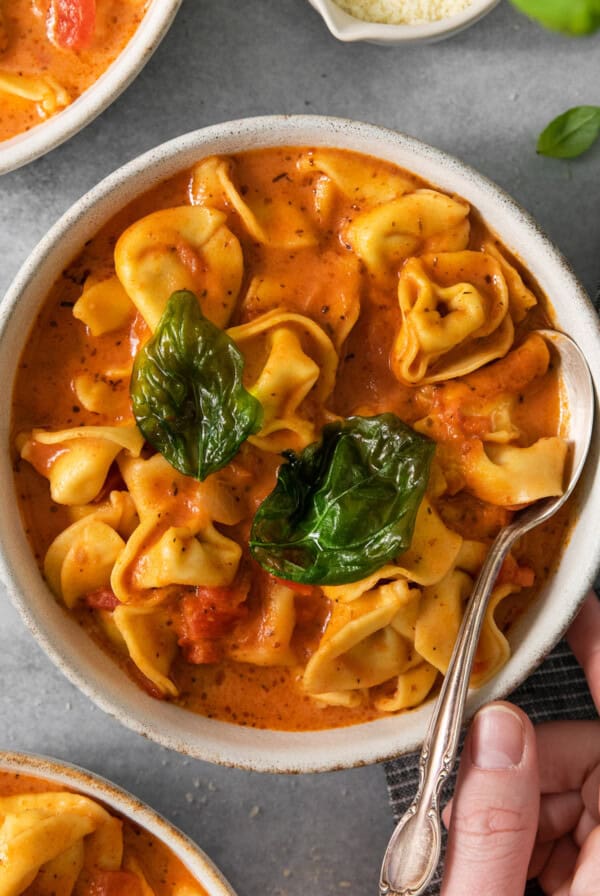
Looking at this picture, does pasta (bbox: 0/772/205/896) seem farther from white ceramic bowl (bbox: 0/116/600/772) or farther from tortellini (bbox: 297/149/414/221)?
tortellini (bbox: 297/149/414/221)

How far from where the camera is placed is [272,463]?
3.44 metres

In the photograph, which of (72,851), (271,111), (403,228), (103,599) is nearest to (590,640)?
(403,228)

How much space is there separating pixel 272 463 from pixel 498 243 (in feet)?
3.55

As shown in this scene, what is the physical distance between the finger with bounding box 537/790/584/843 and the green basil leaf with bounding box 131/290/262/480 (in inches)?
80.6

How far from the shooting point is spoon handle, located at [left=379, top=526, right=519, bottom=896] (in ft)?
10.9

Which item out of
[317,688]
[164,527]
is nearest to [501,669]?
[317,688]

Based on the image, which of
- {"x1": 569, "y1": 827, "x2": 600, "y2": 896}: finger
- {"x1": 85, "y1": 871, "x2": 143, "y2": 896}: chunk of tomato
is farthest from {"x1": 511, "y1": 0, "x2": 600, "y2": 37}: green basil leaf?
{"x1": 85, "y1": 871, "x2": 143, "y2": 896}: chunk of tomato

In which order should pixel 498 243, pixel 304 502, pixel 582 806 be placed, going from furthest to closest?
pixel 582 806, pixel 498 243, pixel 304 502

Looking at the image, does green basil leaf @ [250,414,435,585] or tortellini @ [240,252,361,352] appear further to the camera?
tortellini @ [240,252,361,352]

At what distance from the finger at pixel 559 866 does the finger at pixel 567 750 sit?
1.12 ft

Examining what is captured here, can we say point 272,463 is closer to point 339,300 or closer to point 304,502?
point 304,502

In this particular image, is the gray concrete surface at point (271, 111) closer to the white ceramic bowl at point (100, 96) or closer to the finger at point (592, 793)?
the white ceramic bowl at point (100, 96)

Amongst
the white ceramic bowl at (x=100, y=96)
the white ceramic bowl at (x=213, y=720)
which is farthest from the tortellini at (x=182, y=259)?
the white ceramic bowl at (x=100, y=96)

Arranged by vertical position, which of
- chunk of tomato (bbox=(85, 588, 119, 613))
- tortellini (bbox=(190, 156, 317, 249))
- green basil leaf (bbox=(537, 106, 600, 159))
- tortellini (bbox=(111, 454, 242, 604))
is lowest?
chunk of tomato (bbox=(85, 588, 119, 613))
